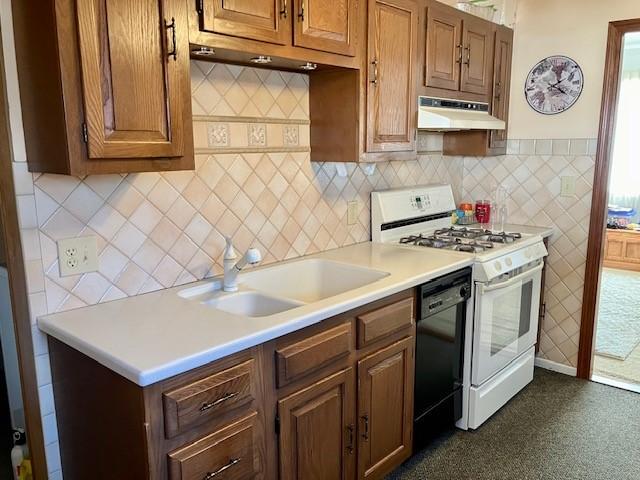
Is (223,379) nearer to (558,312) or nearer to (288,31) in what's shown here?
(288,31)

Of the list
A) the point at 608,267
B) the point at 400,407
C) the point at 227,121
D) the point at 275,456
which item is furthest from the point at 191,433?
the point at 608,267

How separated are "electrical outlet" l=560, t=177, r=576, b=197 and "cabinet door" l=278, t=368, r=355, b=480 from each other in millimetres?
2086

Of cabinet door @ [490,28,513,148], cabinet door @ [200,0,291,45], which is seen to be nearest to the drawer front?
cabinet door @ [200,0,291,45]

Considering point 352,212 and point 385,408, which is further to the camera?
point 352,212

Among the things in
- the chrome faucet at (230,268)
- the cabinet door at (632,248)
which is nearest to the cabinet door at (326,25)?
the chrome faucet at (230,268)

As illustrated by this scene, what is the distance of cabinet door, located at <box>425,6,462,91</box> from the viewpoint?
2.56 meters

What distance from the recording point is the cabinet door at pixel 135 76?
1.34 meters

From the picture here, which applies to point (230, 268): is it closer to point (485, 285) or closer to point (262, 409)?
point (262, 409)

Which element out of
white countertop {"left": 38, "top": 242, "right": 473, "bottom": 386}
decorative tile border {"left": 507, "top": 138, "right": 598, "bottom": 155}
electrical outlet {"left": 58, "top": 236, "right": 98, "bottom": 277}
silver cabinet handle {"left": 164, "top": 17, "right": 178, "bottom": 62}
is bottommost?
white countertop {"left": 38, "top": 242, "right": 473, "bottom": 386}

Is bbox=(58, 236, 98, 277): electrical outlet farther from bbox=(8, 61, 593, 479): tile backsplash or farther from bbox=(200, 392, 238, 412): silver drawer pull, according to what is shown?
bbox=(200, 392, 238, 412): silver drawer pull

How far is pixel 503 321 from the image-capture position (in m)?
2.69

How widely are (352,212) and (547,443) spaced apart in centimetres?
152

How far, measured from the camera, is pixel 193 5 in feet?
5.12

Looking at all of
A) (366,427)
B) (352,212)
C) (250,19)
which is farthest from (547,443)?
(250,19)
